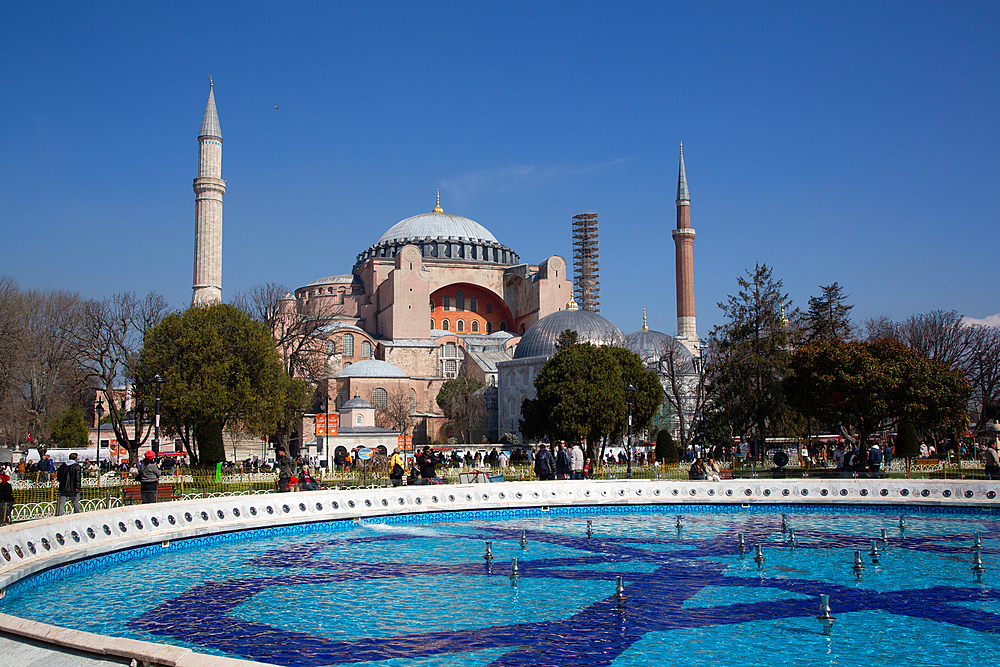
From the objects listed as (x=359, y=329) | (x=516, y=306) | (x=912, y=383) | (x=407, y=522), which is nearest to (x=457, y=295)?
(x=516, y=306)

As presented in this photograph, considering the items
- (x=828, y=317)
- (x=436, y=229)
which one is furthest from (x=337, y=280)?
(x=828, y=317)

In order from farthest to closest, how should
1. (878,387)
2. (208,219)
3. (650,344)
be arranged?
(650,344)
(208,219)
(878,387)

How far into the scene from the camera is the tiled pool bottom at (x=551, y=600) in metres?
5.34

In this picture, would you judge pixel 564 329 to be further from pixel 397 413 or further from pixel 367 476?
pixel 367 476

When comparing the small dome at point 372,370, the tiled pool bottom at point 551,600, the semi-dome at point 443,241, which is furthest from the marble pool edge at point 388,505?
the semi-dome at point 443,241

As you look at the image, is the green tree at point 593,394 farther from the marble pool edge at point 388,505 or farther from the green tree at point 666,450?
the marble pool edge at point 388,505

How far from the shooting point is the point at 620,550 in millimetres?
9133

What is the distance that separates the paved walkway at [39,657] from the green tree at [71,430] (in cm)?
2931

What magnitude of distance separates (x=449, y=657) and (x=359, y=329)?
37152mm

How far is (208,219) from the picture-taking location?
28.9m

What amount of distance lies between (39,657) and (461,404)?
1287 inches

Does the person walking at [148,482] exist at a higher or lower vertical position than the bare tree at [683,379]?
lower

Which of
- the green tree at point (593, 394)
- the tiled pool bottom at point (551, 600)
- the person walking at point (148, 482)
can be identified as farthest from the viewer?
the green tree at point (593, 394)

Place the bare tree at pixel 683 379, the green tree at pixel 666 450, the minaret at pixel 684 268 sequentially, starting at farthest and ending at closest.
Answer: the minaret at pixel 684 268 → the bare tree at pixel 683 379 → the green tree at pixel 666 450
